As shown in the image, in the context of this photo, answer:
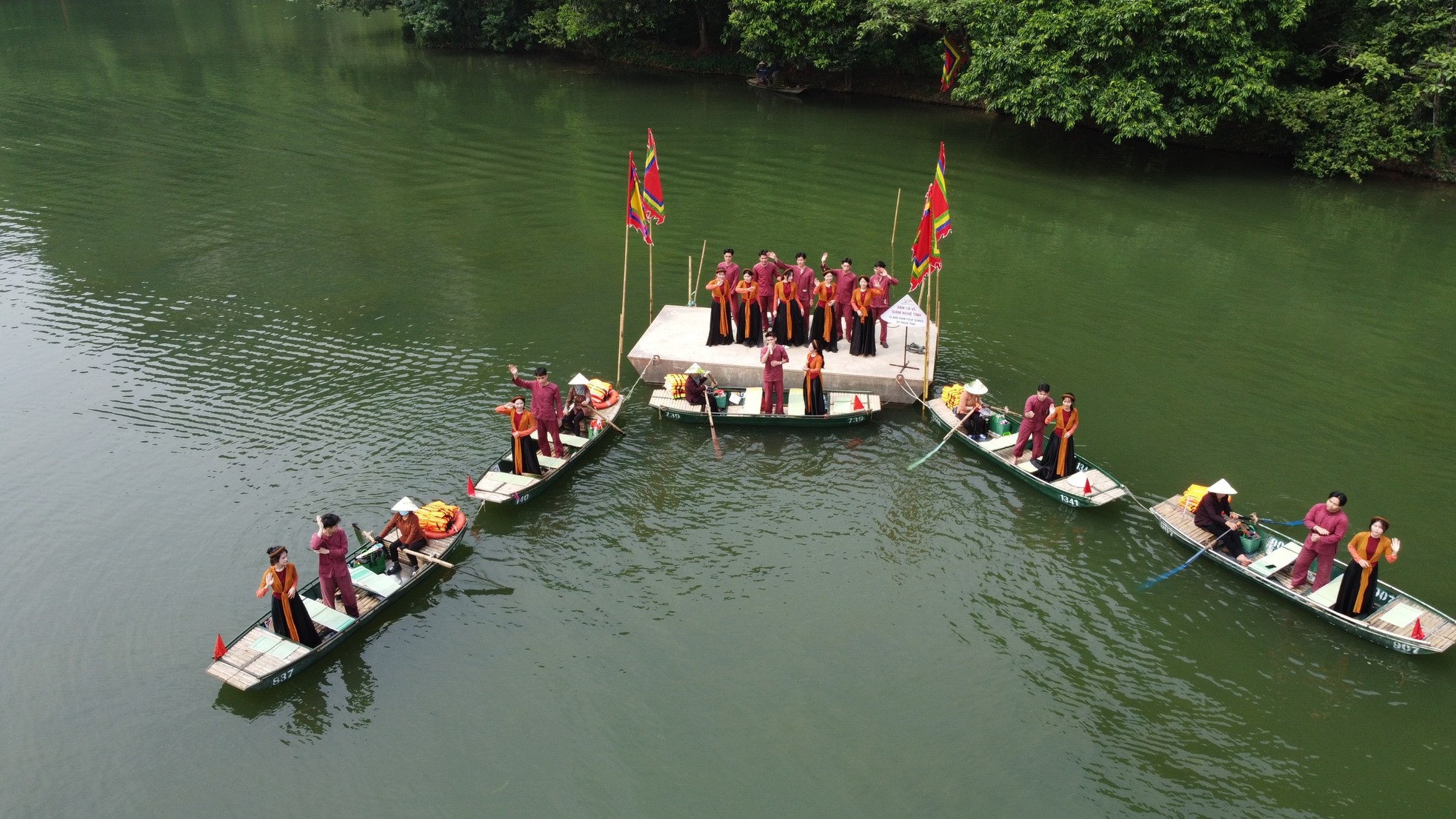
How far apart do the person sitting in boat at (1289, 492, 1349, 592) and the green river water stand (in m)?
0.48

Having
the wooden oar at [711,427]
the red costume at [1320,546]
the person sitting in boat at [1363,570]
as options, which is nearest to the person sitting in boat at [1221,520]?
the red costume at [1320,546]

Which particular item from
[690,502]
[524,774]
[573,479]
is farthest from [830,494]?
[524,774]

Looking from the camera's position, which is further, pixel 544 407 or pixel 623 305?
pixel 623 305

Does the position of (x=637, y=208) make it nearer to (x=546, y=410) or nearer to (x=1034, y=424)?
(x=546, y=410)

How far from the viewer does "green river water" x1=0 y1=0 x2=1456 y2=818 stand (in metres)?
11.2

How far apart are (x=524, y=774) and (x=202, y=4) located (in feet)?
223

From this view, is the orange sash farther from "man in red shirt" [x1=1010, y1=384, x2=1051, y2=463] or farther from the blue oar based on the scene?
the blue oar

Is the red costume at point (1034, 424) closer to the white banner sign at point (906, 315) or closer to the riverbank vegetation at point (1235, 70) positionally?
the white banner sign at point (906, 315)

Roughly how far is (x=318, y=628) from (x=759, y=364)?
28.7 ft

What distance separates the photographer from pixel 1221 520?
1399cm

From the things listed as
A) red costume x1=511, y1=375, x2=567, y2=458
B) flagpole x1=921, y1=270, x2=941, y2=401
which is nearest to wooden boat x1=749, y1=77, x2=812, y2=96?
flagpole x1=921, y1=270, x2=941, y2=401

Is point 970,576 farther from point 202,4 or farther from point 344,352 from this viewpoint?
point 202,4

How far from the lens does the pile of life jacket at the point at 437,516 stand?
1400cm

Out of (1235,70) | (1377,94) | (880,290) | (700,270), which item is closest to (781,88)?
(1235,70)
